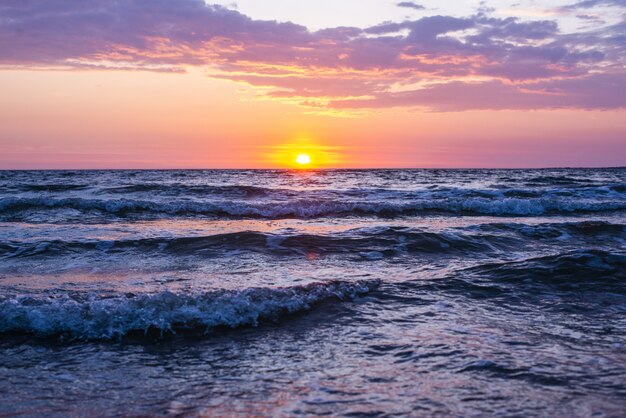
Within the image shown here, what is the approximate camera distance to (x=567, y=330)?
17.0ft

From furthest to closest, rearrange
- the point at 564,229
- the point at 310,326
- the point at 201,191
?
the point at 201,191 < the point at 564,229 < the point at 310,326

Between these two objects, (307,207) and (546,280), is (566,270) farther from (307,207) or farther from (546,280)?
(307,207)

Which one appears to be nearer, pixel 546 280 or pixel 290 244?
pixel 546 280

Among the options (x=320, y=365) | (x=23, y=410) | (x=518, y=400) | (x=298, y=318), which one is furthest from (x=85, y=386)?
(x=518, y=400)

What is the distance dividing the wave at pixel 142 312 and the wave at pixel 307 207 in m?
11.2

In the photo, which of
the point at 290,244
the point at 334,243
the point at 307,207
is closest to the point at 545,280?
the point at 334,243

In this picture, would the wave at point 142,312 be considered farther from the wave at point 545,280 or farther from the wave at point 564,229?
the wave at point 564,229

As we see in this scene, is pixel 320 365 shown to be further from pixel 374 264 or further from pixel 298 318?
pixel 374 264

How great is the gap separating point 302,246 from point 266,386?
6.61 meters

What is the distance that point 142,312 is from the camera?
554 cm

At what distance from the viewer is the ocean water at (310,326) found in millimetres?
3662

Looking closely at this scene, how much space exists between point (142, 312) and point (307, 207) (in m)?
12.8

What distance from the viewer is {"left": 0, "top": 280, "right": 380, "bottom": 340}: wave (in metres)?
5.28

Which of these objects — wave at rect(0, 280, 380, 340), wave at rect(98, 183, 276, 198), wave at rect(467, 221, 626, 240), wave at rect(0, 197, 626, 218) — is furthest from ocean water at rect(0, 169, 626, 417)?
wave at rect(98, 183, 276, 198)
